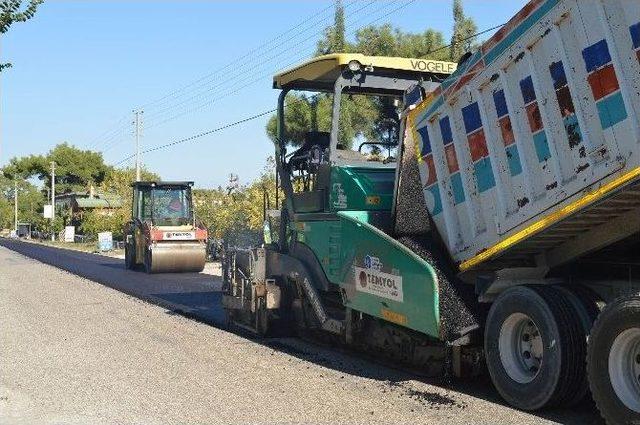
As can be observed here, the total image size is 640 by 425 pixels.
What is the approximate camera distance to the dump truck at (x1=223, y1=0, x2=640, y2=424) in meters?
4.91

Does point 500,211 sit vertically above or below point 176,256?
below

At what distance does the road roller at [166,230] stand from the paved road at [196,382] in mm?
9709

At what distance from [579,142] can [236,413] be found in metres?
3.13

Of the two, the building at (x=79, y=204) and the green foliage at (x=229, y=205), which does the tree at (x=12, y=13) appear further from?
the building at (x=79, y=204)

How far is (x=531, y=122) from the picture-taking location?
18.2 ft

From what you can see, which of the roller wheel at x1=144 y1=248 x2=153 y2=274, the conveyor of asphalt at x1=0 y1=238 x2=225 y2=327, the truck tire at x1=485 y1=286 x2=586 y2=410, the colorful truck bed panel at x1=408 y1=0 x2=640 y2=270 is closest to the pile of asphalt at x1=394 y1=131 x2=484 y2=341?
the colorful truck bed panel at x1=408 y1=0 x2=640 y2=270

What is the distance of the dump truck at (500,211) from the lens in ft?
16.1

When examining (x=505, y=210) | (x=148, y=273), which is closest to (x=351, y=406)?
(x=505, y=210)

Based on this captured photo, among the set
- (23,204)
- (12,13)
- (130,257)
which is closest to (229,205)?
(130,257)

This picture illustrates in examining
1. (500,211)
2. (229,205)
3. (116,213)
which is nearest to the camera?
(500,211)

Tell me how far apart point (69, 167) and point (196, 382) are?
88.2 m

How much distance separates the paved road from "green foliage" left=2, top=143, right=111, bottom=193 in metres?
81.9

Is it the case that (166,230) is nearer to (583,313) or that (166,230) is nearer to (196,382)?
(196,382)

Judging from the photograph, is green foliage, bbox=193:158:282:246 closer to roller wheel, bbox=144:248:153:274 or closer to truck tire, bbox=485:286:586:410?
roller wheel, bbox=144:248:153:274
